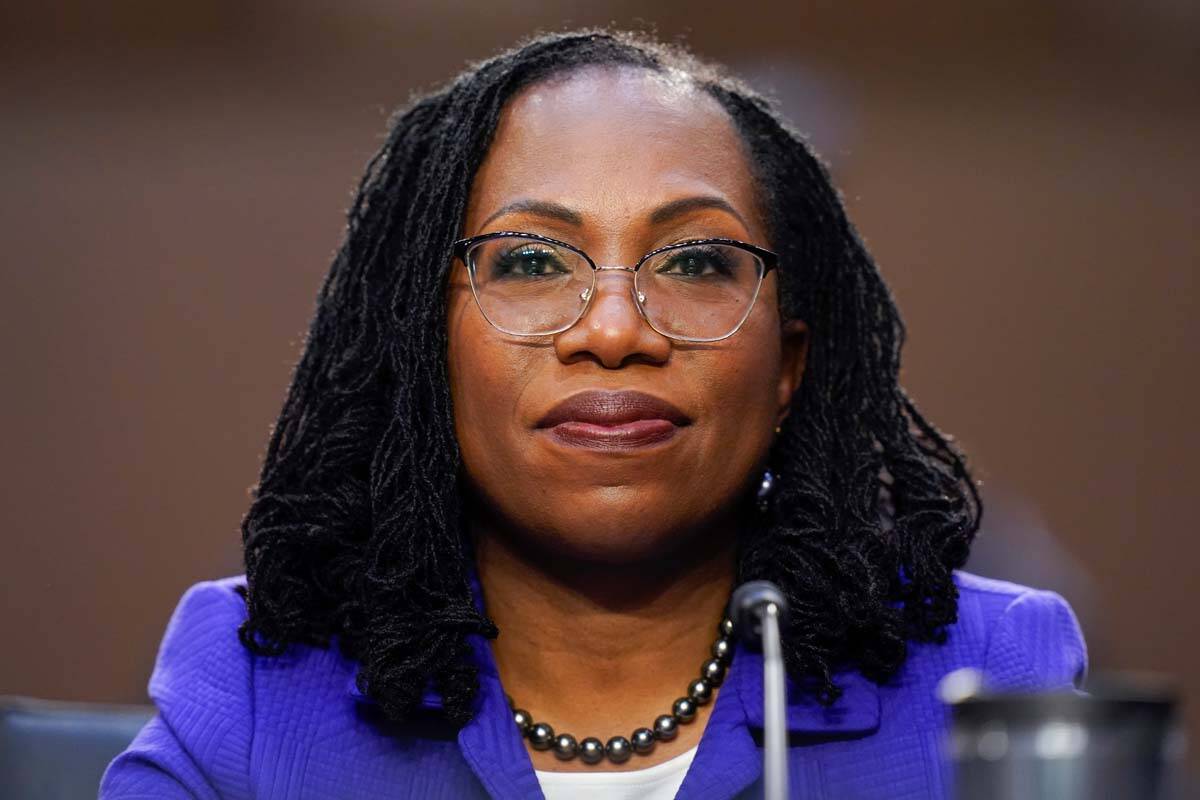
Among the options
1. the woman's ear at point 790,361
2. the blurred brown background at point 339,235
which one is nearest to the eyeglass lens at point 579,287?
the woman's ear at point 790,361

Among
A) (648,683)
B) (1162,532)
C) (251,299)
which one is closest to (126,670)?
(251,299)

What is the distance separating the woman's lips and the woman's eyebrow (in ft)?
0.72

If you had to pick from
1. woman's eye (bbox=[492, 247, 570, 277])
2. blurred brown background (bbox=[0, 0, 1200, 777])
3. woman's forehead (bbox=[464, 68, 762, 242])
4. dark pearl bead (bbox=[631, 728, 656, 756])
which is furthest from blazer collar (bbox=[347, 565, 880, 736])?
blurred brown background (bbox=[0, 0, 1200, 777])

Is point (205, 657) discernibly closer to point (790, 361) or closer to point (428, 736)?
point (428, 736)

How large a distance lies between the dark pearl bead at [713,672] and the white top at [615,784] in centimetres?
11

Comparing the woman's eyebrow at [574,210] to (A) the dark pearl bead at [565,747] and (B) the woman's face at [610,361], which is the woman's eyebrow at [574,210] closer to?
(B) the woman's face at [610,361]

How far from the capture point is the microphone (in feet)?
3.45

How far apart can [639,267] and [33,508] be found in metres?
2.19

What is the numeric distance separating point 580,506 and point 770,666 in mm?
547

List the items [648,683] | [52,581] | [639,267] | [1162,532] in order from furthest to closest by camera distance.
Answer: [1162,532] → [52,581] → [648,683] → [639,267]

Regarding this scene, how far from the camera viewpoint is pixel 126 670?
3377 mm

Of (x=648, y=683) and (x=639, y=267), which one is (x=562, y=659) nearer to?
(x=648, y=683)

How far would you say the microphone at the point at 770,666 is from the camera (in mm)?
Result: 1052

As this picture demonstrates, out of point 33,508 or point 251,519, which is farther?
point 33,508
